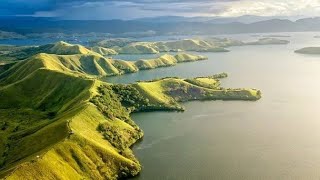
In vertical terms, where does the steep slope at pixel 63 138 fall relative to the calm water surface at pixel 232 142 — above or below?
above

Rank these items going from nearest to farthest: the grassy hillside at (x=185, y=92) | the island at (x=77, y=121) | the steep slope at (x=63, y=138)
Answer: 1. the steep slope at (x=63, y=138)
2. the island at (x=77, y=121)
3. the grassy hillside at (x=185, y=92)

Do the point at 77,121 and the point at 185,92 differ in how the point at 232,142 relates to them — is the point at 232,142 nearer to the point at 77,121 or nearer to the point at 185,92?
the point at 77,121

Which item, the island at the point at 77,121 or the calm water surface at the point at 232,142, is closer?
the island at the point at 77,121

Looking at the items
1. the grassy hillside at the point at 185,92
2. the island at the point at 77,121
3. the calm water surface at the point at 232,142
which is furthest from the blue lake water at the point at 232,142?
the grassy hillside at the point at 185,92

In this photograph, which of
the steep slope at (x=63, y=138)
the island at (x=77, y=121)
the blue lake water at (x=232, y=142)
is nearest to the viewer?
the steep slope at (x=63, y=138)

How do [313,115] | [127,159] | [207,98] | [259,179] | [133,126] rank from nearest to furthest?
[259,179]
[127,159]
[133,126]
[313,115]
[207,98]

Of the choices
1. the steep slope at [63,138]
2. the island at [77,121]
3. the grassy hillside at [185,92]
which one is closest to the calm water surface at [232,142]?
the island at [77,121]

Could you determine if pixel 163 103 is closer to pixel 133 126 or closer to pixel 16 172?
pixel 133 126

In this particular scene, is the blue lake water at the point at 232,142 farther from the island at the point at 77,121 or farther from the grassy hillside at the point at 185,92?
the grassy hillside at the point at 185,92

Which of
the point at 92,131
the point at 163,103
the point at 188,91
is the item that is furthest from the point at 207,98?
the point at 92,131
